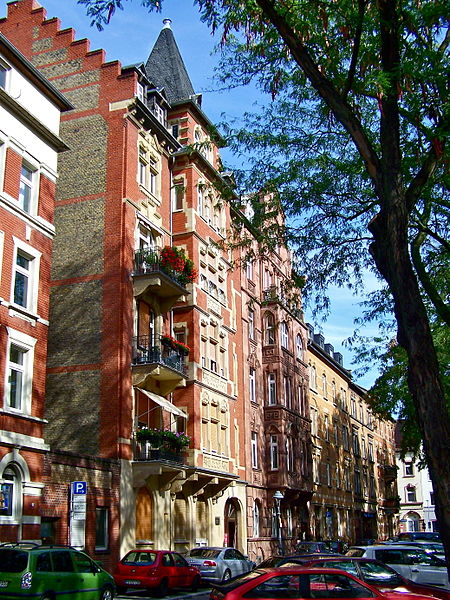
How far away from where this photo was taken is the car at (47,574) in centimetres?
1512

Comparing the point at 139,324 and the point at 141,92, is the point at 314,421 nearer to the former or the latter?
the point at 139,324

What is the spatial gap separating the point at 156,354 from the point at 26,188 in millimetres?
8744

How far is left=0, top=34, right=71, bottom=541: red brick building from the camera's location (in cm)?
2047

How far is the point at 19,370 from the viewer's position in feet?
71.2

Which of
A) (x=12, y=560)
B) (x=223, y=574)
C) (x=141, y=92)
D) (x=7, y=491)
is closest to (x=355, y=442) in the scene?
(x=141, y=92)

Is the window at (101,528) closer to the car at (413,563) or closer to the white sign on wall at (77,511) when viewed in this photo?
the white sign on wall at (77,511)

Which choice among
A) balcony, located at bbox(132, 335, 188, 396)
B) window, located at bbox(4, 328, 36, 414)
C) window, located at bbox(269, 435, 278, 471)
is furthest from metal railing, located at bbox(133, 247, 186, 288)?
window, located at bbox(269, 435, 278, 471)

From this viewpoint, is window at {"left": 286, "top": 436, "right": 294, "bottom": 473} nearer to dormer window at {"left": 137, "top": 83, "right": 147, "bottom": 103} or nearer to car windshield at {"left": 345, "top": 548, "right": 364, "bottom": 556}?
dormer window at {"left": 137, "top": 83, "right": 147, "bottom": 103}

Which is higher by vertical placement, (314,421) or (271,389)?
(271,389)

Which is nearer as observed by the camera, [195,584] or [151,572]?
[151,572]

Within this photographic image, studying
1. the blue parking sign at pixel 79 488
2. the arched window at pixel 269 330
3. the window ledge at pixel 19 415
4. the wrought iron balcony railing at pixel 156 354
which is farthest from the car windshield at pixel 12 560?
the arched window at pixel 269 330

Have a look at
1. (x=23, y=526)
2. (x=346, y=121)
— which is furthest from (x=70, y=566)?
(x=346, y=121)

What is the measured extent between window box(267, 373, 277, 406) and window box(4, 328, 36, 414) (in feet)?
81.0

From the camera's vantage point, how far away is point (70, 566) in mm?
16969
